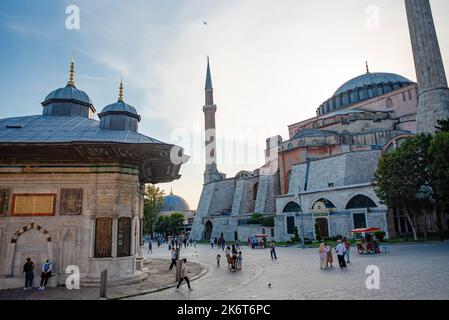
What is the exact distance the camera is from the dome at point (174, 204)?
91.0 meters

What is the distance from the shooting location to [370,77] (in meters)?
55.4

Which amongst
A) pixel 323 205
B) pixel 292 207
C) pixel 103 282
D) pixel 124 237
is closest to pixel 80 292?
pixel 103 282

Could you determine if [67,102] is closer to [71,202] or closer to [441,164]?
[71,202]

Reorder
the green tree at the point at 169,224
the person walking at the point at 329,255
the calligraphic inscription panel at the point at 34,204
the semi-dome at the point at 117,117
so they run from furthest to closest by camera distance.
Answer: the green tree at the point at 169,224 → the semi-dome at the point at 117,117 → the person walking at the point at 329,255 → the calligraphic inscription panel at the point at 34,204

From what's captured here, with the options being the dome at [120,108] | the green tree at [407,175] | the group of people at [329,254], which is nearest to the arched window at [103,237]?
the dome at [120,108]

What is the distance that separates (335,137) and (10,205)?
39.2m

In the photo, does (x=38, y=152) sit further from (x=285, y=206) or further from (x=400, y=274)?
(x=285, y=206)

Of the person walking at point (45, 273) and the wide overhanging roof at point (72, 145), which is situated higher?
the wide overhanging roof at point (72, 145)

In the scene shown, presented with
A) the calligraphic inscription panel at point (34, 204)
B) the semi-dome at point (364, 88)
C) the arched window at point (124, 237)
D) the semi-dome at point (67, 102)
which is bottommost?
the arched window at point (124, 237)

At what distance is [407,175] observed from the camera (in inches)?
931

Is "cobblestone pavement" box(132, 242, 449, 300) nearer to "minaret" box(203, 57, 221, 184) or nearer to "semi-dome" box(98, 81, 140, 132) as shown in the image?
"semi-dome" box(98, 81, 140, 132)

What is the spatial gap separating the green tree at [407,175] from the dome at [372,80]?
110ft

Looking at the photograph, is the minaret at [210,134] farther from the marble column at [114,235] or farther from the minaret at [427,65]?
the marble column at [114,235]
